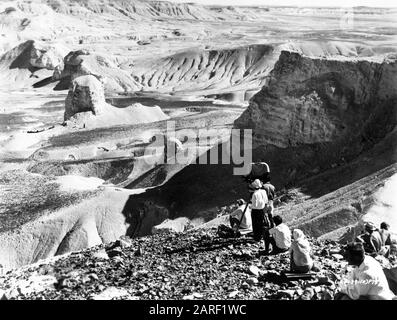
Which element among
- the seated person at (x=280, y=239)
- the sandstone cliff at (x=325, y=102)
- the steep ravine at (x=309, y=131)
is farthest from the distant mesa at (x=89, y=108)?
the seated person at (x=280, y=239)

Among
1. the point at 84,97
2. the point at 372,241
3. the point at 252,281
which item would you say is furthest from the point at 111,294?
the point at 84,97

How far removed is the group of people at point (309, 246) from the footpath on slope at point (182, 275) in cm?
22

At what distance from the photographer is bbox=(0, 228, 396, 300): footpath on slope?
7.67 meters

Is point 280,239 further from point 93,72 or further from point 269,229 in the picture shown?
point 93,72

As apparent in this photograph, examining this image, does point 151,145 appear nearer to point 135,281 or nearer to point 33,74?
point 135,281

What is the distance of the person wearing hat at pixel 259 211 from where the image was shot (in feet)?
31.3

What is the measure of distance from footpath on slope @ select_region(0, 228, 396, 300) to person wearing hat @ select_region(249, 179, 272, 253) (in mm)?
226

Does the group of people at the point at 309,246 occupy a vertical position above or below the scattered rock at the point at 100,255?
above

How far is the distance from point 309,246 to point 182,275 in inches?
73.5

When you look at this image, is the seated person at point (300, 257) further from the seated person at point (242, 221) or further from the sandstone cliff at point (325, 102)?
the sandstone cliff at point (325, 102)

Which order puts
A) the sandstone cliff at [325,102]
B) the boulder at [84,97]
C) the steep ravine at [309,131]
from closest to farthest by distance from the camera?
the steep ravine at [309,131], the sandstone cliff at [325,102], the boulder at [84,97]

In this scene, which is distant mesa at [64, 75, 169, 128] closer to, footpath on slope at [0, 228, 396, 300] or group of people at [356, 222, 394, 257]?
footpath on slope at [0, 228, 396, 300]

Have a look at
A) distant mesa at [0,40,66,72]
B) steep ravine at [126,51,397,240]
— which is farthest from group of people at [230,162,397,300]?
distant mesa at [0,40,66,72]

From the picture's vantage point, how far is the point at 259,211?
9578 mm
